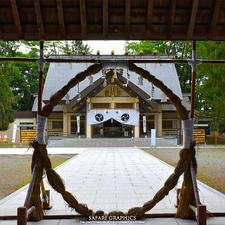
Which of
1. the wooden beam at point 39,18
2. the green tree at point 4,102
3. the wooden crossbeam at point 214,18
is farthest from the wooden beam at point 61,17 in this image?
the green tree at point 4,102

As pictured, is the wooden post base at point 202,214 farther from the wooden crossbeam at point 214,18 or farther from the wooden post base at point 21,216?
the wooden crossbeam at point 214,18

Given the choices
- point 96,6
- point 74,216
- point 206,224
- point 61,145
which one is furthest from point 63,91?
point 61,145

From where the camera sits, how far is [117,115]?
18.4 meters

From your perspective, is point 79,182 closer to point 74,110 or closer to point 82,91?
point 82,91

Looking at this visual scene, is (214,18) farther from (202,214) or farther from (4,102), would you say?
(4,102)

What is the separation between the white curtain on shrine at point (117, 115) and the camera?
18.4 meters

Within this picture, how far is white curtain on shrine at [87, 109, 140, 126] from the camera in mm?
18391

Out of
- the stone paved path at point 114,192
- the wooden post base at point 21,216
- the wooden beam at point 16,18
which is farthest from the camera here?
the stone paved path at point 114,192

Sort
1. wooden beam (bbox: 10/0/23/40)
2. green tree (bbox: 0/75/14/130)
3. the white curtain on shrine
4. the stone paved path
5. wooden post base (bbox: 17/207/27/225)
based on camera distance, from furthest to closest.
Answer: the white curtain on shrine → green tree (bbox: 0/75/14/130) → the stone paved path → wooden beam (bbox: 10/0/23/40) → wooden post base (bbox: 17/207/27/225)

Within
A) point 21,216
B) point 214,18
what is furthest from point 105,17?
point 21,216

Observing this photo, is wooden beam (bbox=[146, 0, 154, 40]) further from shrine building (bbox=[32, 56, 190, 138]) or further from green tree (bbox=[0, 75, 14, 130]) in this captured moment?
green tree (bbox=[0, 75, 14, 130])

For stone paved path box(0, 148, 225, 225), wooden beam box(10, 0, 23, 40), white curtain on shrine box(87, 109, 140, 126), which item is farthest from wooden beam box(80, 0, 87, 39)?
white curtain on shrine box(87, 109, 140, 126)

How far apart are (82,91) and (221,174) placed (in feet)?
43.2

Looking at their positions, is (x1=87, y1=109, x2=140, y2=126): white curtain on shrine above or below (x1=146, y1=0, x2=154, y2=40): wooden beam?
below
